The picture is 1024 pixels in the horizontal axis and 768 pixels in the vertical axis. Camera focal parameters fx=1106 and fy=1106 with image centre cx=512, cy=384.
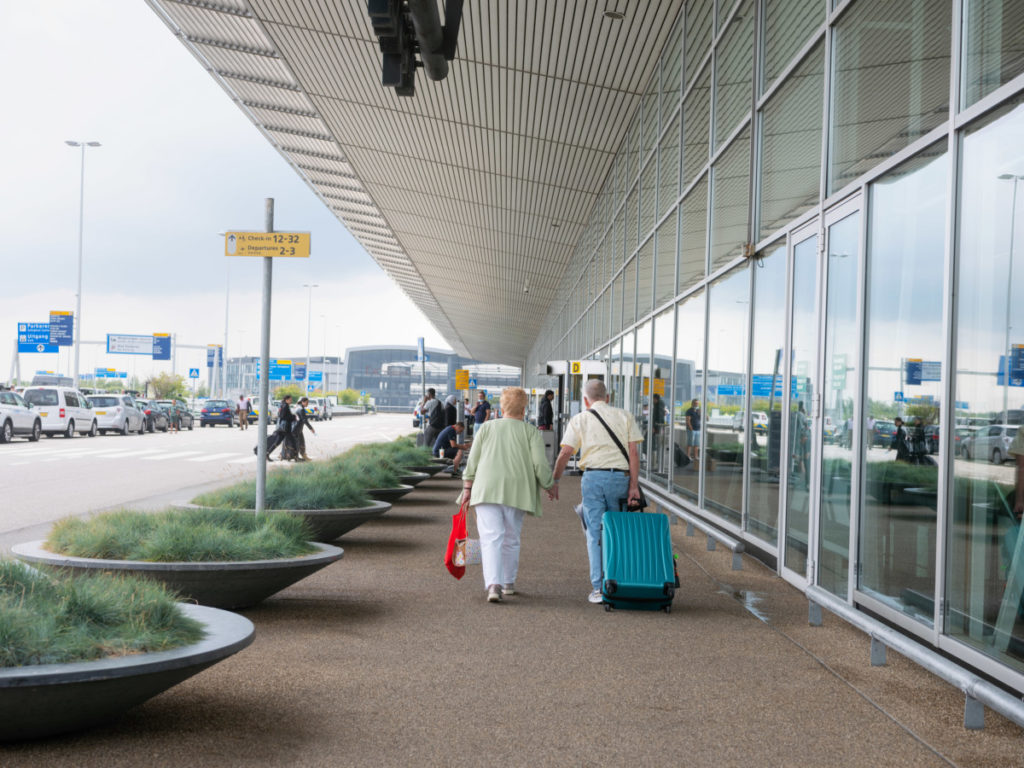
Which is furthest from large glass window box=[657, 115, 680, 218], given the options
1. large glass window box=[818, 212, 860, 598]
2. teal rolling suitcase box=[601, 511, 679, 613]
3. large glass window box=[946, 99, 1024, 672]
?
large glass window box=[946, 99, 1024, 672]

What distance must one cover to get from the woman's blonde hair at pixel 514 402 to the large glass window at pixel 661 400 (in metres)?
7.27

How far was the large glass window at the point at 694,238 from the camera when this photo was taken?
1385 cm

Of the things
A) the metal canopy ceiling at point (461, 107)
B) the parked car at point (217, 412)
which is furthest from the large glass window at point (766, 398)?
the parked car at point (217, 412)

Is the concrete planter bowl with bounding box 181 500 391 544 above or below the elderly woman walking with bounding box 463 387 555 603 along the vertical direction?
below

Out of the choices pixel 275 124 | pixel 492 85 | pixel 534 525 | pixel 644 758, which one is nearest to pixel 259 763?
pixel 644 758

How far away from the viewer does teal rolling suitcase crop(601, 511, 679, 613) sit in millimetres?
7914

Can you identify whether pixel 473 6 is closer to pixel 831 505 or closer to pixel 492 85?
pixel 492 85

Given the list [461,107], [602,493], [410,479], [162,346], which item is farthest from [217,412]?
[602,493]

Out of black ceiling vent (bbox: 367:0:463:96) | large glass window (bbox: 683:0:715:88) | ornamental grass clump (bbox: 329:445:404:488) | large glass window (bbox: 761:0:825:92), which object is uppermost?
large glass window (bbox: 683:0:715:88)

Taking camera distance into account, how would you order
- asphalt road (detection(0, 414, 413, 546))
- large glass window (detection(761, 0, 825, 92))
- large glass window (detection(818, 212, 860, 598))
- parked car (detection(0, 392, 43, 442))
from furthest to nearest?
1. parked car (detection(0, 392, 43, 442))
2. asphalt road (detection(0, 414, 413, 546))
3. large glass window (detection(761, 0, 825, 92))
4. large glass window (detection(818, 212, 860, 598))

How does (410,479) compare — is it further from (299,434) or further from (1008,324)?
(299,434)

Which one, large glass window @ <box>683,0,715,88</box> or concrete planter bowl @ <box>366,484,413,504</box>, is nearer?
concrete planter bowl @ <box>366,484,413,504</box>

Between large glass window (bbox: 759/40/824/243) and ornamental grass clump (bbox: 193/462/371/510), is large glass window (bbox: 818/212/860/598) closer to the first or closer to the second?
large glass window (bbox: 759/40/824/243)

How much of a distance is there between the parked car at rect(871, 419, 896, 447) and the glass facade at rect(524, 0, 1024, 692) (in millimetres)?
20
